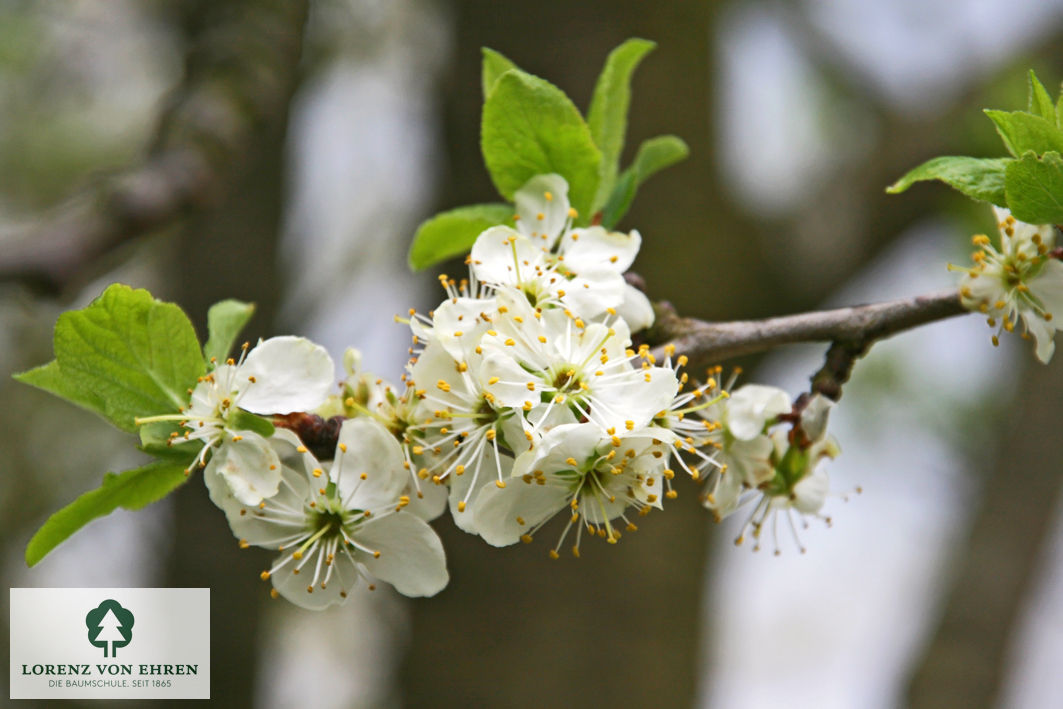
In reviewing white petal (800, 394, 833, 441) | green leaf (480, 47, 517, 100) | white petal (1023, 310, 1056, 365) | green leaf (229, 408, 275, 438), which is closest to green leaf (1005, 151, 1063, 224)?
white petal (1023, 310, 1056, 365)

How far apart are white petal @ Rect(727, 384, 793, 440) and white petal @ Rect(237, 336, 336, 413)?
45cm

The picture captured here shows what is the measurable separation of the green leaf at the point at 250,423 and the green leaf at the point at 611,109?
0.44m

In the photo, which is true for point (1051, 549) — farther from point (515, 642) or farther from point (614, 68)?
point (614, 68)

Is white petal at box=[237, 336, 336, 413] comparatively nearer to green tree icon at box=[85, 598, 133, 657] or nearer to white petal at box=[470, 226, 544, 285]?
white petal at box=[470, 226, 544, 285]

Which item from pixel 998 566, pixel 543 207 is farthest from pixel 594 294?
pixel 998 566

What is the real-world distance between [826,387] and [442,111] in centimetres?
236

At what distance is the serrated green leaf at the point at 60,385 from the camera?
34.9 inches

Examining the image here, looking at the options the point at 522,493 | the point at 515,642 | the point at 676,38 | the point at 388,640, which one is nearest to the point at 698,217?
the point at 676,38

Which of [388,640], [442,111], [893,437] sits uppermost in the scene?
[442,111]

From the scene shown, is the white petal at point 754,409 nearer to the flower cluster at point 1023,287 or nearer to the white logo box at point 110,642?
the flower cluster at point 1023,287

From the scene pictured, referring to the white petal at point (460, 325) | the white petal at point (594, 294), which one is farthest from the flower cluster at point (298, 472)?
the white petal at point (594, 294)

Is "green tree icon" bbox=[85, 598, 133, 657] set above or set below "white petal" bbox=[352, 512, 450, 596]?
below

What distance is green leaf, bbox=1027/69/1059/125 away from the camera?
2.72ft

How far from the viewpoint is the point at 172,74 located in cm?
303
